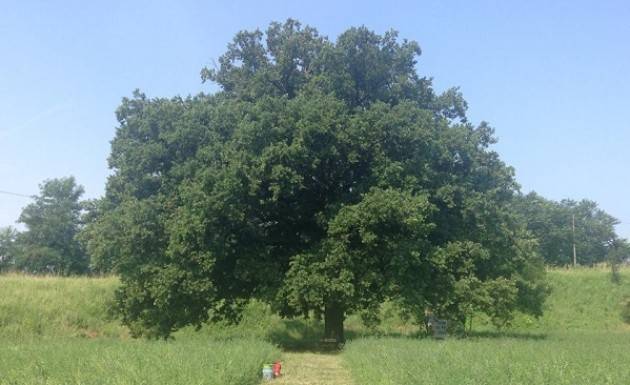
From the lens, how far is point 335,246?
2011cm

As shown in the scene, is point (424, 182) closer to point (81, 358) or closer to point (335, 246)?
point (335, 246)

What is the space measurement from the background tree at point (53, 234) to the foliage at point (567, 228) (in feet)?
178

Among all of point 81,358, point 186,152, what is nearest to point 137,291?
point 186,152

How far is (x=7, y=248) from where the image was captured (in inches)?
3046

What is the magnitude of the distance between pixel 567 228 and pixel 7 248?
3082 inches

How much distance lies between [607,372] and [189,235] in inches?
547

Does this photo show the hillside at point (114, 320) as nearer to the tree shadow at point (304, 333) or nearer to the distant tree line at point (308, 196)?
the tree shadow at point (304, 333)

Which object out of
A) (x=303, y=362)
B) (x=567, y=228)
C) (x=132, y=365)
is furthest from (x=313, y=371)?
(x=567, y=228)

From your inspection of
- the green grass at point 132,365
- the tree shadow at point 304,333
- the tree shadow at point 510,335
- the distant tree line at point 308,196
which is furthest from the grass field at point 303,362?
the tree shadow at point 510,335

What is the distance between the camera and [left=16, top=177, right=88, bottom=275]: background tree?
67.8 meters

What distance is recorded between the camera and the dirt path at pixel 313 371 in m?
13.8

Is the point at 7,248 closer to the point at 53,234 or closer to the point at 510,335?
the point at 53,234

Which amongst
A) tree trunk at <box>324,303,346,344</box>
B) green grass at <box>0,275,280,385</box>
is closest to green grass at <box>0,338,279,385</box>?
green grass at <box>0,275,280,385</box>

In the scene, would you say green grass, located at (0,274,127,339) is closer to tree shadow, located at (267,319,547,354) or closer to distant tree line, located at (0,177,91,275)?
tree shadow, located at (267,319,547,354)
